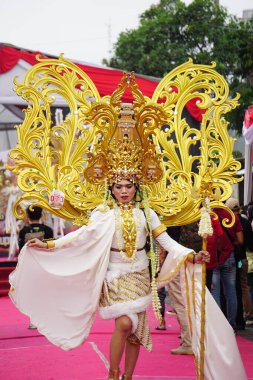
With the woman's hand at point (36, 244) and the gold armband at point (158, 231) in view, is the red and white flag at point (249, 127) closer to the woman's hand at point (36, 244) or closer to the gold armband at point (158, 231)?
the gold armband at point (158, 231)

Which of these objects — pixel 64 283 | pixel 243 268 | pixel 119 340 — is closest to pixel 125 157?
pixel 64 283

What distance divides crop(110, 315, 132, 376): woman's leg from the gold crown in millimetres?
1116

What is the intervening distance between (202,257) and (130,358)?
0.97m

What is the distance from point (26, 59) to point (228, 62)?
22.7 meters

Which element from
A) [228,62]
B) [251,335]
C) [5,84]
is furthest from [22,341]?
[228,62]

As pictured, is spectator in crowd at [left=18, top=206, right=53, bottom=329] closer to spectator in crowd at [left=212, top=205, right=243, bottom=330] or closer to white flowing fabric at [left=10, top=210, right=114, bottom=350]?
spectator in crowd at [left=212, top=205, right=243, bottom=330]

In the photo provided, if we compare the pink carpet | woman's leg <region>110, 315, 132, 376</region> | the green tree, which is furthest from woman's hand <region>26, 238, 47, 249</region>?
the green tree

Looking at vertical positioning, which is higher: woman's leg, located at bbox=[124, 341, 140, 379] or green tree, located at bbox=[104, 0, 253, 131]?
green tree, located at bbox=[104, 0, 253, 131]

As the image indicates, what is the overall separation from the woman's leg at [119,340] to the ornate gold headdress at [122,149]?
1012mm

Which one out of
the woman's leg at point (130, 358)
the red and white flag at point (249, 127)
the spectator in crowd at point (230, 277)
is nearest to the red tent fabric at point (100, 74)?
the red and white flag at point (249, 127)

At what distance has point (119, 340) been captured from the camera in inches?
242

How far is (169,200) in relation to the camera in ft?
23.0

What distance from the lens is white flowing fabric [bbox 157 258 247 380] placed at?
20.3 feet

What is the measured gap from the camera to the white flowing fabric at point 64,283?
6.38m
